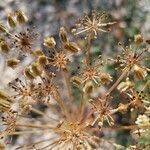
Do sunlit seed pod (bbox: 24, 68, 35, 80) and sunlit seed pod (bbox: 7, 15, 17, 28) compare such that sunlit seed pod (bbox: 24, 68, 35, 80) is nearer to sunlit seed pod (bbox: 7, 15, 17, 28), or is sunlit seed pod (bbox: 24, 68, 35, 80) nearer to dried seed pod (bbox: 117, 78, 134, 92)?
sunlit seed pod (bbox: 7, 15, 17, 28)

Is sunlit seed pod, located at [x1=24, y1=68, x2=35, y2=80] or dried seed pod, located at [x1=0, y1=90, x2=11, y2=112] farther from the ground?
sunlit seed pod, located at [x1=24, y1=68, x2=35, y2=80]

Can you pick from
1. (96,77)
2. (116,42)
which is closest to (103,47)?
(116,42)

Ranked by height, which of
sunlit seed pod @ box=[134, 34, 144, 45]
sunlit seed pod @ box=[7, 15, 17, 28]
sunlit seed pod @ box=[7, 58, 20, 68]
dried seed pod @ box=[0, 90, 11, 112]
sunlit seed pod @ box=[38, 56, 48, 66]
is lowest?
dried seed pod @ box=[0, 90, 11, 112]

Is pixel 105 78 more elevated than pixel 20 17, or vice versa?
pixel 20 17

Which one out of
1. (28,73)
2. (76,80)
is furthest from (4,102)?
(76,80)

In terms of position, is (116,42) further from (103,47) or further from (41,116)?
(41,116)

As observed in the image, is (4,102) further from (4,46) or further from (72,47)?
(72,47)

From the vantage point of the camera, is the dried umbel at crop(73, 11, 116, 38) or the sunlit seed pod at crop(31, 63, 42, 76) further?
the dried umbel at crop(73, 11, 116, 38)

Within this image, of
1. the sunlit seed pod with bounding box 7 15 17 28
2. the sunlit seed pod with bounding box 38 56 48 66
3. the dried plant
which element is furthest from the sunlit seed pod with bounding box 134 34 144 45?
the sunlit seed pod with bounding box 7 15 17 28
